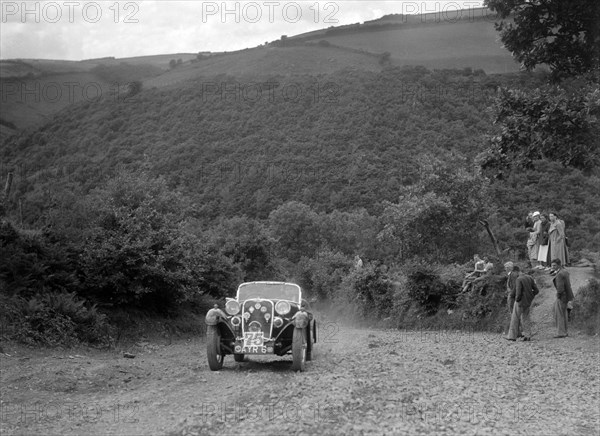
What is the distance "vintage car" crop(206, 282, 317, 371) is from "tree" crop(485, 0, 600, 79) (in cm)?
828

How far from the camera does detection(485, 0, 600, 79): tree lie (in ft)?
46.5

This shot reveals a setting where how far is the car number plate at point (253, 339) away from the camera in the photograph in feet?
38.5

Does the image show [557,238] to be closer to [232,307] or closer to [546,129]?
[546,129]

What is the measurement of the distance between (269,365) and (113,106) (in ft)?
257

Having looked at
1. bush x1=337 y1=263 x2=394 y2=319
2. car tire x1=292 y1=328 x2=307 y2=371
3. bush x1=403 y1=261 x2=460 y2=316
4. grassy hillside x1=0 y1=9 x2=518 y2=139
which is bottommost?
bush x1=337 y1=263 x2=394 y2=319

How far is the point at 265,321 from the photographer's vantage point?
12078 mm

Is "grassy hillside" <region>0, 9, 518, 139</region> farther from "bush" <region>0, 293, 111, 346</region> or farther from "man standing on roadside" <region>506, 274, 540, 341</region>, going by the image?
"man standing on roadside" <region>506, 274, 540, 341</region>

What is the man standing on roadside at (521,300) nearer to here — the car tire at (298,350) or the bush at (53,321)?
the car tire at (298,350)

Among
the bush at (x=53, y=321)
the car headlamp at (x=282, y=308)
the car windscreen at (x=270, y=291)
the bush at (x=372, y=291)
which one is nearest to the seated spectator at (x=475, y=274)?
the bush at (x=372, y=291)

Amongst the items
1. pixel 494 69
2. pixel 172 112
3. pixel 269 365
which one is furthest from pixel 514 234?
pixel 172 112

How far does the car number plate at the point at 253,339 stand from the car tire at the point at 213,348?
0.52m

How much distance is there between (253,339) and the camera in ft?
38.7

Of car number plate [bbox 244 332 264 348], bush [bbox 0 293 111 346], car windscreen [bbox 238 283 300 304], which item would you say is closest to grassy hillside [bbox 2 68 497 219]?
bush [bbox 0 293 111 346]

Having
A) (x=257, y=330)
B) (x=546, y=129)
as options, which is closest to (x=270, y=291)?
(x=257, y=330)
